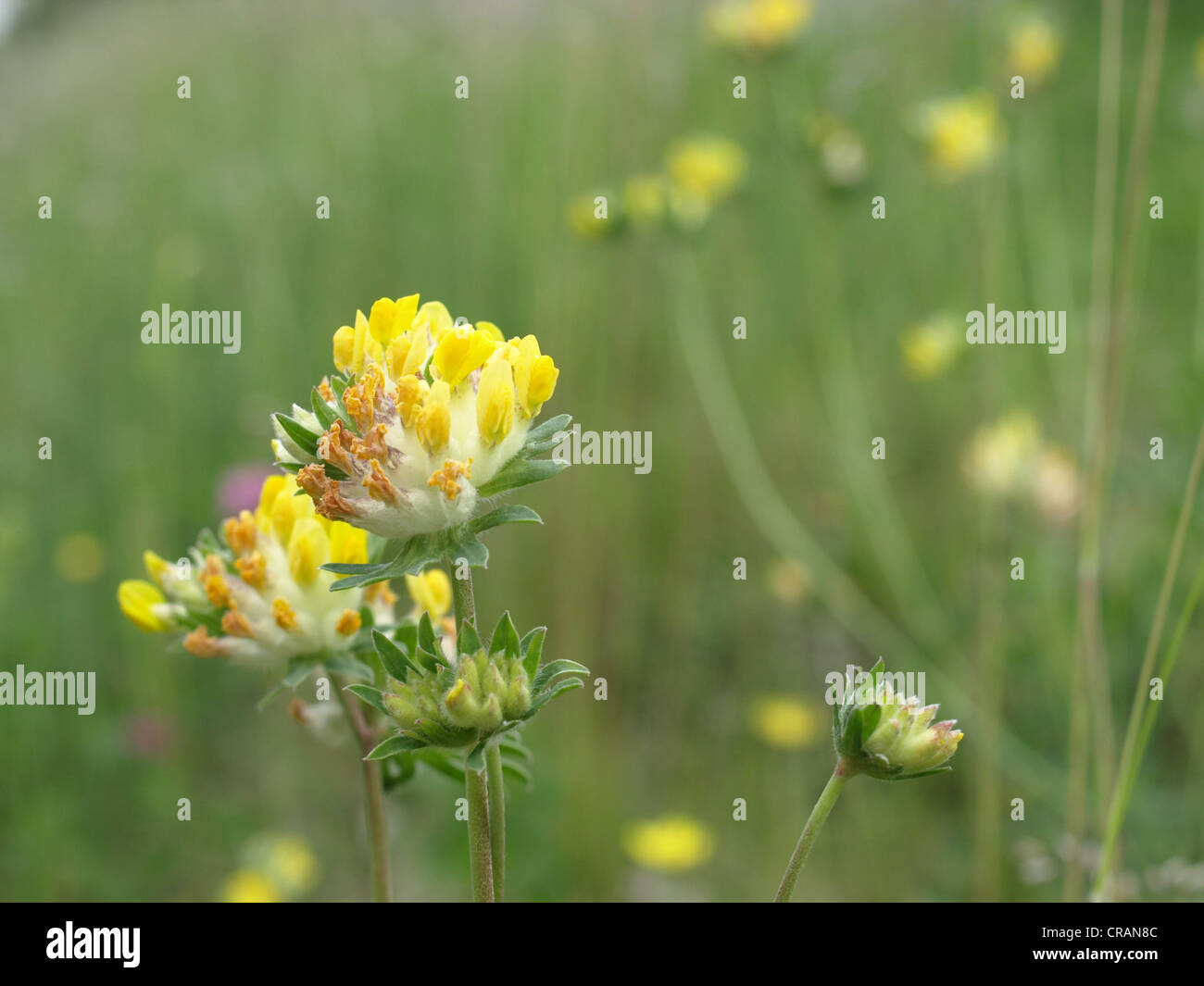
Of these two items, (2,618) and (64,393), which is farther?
(64,393)

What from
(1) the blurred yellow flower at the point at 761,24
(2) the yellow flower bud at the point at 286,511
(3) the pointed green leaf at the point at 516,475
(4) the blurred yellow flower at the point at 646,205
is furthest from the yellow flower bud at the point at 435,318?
(1) the blurred yellow flower at the point at 761,24

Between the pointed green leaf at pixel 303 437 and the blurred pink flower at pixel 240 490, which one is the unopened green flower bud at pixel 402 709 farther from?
the blurred pink flower at pixel 240 490

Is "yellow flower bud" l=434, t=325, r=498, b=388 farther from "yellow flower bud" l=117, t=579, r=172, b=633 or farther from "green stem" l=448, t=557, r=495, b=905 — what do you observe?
"yellow flower bud" l=117, t=579, r=172, b=633

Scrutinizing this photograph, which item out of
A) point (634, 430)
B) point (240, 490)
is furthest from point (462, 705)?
point (634, 430)

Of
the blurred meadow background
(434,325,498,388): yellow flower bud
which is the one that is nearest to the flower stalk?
(434,325,498,388): yellow flower bud

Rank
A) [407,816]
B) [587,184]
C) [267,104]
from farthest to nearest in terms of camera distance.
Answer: [267,104] → [587,184] → [407,816]

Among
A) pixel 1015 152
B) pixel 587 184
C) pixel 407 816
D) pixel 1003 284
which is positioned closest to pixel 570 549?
pixel 407 816

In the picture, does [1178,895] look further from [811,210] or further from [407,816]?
[811,210]
